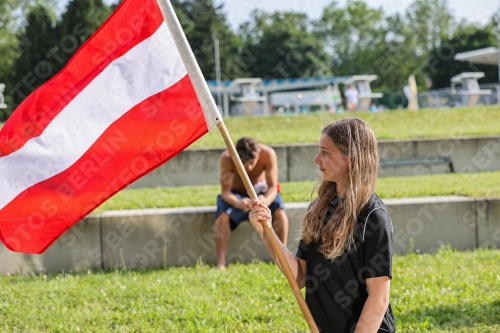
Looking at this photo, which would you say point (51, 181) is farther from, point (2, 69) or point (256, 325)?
point (2, 69)

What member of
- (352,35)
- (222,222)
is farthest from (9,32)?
(352,35)

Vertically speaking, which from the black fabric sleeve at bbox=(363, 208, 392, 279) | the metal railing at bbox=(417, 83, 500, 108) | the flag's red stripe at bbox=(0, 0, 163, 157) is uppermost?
the flag's red stripe at bbox=(0, 0, 163, 157)

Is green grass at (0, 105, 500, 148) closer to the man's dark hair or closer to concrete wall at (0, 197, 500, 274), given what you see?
concrete wall at (0, 197, 500, 274)

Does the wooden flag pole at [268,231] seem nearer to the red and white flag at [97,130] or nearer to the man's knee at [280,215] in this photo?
the red and white flag at [97,130]

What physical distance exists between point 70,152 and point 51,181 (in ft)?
0.58

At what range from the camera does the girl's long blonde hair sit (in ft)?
9.41

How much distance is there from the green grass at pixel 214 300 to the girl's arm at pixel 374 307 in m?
2.13

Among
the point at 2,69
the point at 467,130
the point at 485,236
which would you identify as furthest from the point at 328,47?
the point at 485,236

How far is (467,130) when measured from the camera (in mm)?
13273

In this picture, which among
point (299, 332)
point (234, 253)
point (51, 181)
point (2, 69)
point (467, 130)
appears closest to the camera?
point (51, 181)

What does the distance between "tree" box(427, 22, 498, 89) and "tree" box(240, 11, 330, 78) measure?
15381 millimetres

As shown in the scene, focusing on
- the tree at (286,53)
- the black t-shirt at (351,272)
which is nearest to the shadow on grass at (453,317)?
the black t-shirt at (351,272)

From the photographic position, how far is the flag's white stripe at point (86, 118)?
3.34m

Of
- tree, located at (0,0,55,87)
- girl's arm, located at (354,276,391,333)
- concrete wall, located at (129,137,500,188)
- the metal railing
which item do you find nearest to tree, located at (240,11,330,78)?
tree, located at (0,0,55,87)
